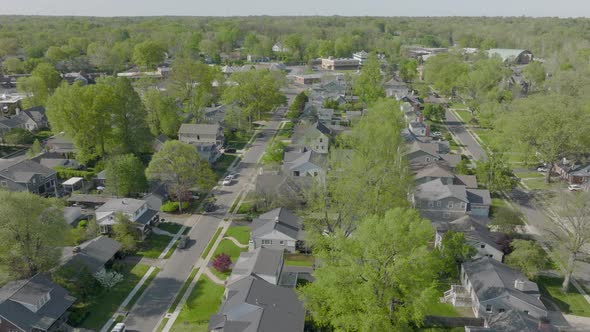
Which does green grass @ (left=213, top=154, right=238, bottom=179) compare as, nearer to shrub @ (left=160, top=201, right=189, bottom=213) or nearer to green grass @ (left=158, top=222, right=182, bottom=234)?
shrub @ (left=160, top=201, right=189, bottom=213)

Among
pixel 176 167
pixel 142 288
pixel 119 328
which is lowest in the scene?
pixel 142 288

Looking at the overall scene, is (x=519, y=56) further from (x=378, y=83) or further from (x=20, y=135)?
(x=20, y=135)

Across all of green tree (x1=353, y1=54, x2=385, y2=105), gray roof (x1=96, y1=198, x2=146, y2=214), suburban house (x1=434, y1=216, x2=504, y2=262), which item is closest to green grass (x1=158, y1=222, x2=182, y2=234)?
gray roof (x1=96, y1=198, x2=146, y2=214)

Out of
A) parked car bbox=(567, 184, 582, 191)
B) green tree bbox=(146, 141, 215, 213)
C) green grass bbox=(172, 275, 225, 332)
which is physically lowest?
green grass bbox=(172, 275, 225, 332)

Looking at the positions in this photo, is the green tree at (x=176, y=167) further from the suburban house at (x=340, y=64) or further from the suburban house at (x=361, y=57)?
the suburban house at (x=361, y=57)

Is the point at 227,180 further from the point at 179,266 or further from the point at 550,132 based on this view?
the point at 550,132

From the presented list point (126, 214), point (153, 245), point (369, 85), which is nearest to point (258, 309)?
point (153, 245)
